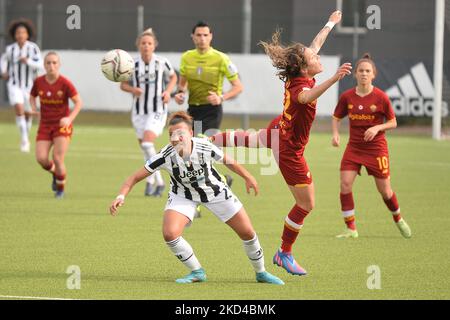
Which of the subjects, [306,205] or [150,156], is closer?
[306,205]

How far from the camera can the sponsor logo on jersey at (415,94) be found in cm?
2583

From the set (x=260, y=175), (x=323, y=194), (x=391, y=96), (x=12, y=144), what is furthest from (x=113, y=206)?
(x=391, y=96)

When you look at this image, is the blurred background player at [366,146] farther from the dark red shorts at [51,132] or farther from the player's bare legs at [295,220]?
the dark red shorts at [51,132]

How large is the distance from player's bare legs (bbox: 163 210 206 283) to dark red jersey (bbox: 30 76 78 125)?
6304 mm

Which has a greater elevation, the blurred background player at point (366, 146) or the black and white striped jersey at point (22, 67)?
the black and white striped jersey at point (22, 67)

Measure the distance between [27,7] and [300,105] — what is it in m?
29.4

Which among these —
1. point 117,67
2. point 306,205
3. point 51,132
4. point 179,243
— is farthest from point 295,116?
point 51,132

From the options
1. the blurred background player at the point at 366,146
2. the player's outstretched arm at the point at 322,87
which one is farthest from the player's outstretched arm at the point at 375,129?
the player's outstretched arm at the point at 322,87

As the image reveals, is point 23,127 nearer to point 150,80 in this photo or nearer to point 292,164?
point 150,80

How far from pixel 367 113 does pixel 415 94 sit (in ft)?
45.8

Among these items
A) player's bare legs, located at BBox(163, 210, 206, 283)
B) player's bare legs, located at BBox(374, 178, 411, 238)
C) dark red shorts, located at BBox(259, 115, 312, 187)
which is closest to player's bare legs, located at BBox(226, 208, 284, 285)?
player's bare legs, located at BBox(163, 210, 206, 283)

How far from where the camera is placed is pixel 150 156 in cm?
1572

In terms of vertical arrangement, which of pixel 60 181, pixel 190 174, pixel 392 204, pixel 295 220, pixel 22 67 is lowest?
pixel 60 181

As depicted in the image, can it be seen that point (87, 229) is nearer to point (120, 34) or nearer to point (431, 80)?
point (431, 80)
